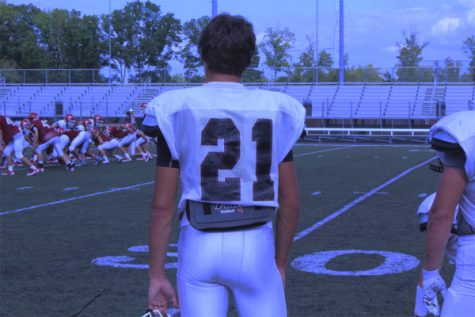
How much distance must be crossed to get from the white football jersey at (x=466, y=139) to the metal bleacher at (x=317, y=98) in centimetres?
3348

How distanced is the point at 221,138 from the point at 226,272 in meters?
0.45

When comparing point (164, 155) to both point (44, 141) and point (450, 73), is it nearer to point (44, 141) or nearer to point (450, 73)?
point (44, 141)

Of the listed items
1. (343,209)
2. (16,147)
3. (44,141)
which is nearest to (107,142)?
(44,141)

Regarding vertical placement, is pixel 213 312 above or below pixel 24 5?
below

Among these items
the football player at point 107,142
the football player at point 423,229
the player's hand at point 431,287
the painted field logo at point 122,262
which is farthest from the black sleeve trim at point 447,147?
the football player at point 107,142

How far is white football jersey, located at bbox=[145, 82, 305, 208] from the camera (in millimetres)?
2350

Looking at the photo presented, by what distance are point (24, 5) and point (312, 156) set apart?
53.2 metres

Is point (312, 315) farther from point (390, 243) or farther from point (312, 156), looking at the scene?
point (312, 156)

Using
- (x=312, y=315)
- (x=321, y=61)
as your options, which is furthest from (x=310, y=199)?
→ (x=321, y=61)

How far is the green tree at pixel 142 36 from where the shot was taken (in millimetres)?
58625

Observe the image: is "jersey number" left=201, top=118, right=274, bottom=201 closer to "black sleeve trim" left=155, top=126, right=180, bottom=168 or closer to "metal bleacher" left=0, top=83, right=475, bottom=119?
"black sleeve trim" left=155, top=126, right=180, bottom=168

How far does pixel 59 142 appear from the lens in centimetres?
1697

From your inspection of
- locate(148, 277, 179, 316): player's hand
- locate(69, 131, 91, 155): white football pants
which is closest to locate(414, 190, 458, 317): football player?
locate(148, 277, 179, 316): player's hand

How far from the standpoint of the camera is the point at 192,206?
2.38 meters
